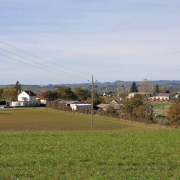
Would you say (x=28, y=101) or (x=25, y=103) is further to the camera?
(x=28, y=101)

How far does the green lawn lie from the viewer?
30.7 feet

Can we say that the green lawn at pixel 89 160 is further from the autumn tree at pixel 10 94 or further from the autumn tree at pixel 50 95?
the autumn tree at pixel 10 94

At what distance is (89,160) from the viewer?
11344 millimetres

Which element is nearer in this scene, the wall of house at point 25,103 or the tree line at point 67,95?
the wall of house at point 25,103

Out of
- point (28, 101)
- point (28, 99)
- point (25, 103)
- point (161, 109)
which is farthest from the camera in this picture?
point (28, 99)

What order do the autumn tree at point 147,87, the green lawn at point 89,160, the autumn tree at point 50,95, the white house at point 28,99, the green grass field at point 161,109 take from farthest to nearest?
the white house at point 28,99 → the autumn tree at point 50,95 → the autumn tree at point 147,87 → the green grass field at point 161,109 → the green lawn at point 89,160

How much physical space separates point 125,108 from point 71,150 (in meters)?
63.1

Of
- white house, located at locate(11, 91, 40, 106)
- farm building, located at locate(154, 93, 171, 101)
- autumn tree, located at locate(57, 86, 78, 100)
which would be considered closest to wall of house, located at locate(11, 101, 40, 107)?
white house, located at locate(11, 91, 40, 106)

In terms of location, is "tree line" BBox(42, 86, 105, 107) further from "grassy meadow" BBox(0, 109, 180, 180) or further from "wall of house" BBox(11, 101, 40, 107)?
"grassy meadow" BBox(0, 109, 180, 180)

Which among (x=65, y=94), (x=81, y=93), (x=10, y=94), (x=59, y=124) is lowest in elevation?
(x=59, y=124)

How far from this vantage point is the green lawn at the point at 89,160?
9.35m

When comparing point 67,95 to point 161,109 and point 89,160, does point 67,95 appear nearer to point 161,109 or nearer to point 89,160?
point 161,109

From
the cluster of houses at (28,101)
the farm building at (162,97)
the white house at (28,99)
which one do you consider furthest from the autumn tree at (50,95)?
the farm building at (162,97)

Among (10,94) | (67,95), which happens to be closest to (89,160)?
(67,95)
